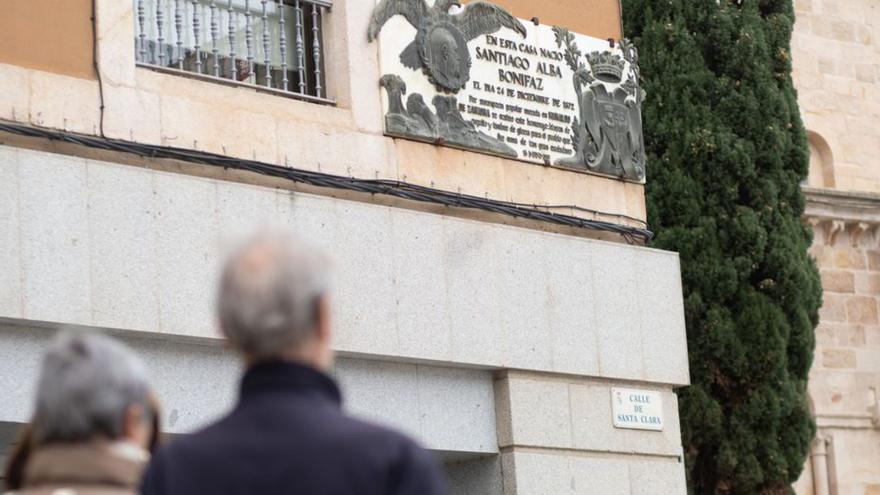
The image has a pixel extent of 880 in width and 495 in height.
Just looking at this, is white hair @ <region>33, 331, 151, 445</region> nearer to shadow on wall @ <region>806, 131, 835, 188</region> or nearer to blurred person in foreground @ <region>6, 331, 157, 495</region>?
blurred person in foreground @ <region>6, 331, 157, 495</region>

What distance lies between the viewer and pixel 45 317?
8.36m

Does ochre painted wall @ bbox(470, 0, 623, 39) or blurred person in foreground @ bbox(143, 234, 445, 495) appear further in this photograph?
ochre painted wall @ bbox(470, 0, 623, 39)

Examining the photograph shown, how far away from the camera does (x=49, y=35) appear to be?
8.78 meters

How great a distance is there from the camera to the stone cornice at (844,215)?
21.9 metres

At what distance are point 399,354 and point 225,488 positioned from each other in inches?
257

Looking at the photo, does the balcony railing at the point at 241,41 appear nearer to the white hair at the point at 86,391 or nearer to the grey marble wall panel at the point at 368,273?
the grey marble wall panel at the point at 368,273

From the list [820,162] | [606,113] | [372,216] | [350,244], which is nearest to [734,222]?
[606,113]

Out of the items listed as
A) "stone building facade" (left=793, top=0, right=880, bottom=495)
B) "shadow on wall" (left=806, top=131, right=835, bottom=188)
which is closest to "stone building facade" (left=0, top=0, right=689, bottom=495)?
"stone building facade" (left=793, top=0, right=880, bottom=495)

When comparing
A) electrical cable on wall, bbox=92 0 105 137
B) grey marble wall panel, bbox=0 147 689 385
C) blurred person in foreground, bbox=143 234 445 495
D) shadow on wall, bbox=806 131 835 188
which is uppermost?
shadow on wall, bbox=806 131 835 188

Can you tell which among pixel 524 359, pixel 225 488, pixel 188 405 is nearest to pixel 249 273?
pixel 225 488

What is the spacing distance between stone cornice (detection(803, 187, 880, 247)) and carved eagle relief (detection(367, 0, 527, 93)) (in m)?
11.8

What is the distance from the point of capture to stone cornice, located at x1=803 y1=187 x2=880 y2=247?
21.9 meters

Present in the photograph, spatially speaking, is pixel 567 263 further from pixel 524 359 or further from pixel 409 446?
pixel 409 446

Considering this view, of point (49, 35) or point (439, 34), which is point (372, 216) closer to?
point (439, 34)
